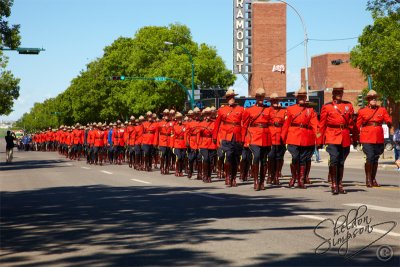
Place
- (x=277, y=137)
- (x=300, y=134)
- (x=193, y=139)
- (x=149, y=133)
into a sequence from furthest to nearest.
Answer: (x=149, y=133)
(x=193, y=139)
(x=277, y=137)
(x=300, y=134)

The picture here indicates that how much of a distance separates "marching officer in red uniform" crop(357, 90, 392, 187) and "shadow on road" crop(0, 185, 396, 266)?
3.17 metres

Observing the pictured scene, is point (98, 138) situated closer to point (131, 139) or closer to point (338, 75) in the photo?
point (131, 139)

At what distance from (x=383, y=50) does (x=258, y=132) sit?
16.0 meters

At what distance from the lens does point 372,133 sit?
16.3m

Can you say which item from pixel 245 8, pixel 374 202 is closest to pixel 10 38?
pixel 374 202

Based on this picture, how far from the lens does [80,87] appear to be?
99.8 m

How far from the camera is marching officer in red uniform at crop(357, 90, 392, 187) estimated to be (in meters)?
16.3

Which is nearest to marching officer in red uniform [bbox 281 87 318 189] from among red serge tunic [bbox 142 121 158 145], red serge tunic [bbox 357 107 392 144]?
red serge tunic [bbox 357 107 392 144]

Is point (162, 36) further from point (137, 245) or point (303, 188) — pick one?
point (137, 245)

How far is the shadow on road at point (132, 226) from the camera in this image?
25.3 ft

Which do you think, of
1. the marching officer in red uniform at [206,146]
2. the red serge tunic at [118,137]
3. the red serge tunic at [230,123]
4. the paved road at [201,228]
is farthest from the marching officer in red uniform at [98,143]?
the paved road at [201,228]

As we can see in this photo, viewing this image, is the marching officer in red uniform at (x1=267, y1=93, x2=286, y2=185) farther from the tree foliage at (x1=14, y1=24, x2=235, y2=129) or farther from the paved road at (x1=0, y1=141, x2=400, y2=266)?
the tree foliage at (x1=14, y1=24, x2=235, y2=129)
